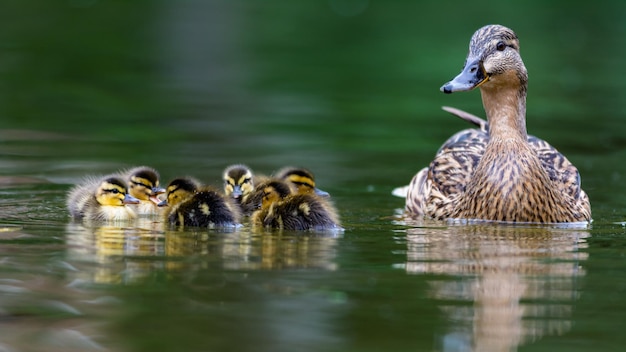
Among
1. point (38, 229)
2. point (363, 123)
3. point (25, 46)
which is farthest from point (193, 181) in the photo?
point (25, 46)

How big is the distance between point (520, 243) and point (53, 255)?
6.55 ft

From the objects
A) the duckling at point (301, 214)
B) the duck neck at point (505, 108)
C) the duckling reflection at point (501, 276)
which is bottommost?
the duckling reflection at point (501, 276)

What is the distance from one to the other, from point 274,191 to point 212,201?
45cm

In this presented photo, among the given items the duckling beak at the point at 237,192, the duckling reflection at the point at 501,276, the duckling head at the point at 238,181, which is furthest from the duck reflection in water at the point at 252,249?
the duckling head at the point at 238,181

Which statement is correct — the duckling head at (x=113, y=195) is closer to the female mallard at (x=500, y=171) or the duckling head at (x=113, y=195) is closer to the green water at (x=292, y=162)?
the green water at (x=292, y=162)

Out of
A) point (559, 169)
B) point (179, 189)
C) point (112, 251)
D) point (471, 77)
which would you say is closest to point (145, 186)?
point (179, 189)

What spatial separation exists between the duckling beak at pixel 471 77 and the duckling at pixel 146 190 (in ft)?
5.17

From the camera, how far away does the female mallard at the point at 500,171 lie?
21.6 ft

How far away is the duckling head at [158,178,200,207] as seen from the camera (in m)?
6.45

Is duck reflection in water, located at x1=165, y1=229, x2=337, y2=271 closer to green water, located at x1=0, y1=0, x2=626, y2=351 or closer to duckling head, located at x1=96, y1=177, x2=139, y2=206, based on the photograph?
green water, located at x1=0, y1=0, x2=626, y2=351

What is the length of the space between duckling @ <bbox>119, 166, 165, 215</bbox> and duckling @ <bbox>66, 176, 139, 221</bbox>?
206 millimetres

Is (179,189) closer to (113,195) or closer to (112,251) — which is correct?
(113,195)

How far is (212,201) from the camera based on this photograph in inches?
238

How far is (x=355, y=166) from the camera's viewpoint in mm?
8523
